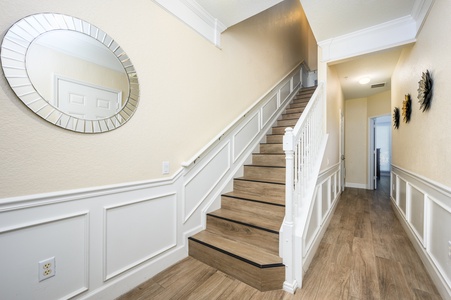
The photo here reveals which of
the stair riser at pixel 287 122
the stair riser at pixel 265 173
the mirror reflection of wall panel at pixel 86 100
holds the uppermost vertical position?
the stair riser at pixel 287 122

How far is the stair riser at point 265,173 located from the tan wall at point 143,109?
2.71 feet

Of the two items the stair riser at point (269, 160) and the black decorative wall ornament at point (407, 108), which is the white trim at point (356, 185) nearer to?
the black decorative wall ornament at point (407, 108)

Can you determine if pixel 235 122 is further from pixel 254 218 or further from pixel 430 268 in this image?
pixel 430 268

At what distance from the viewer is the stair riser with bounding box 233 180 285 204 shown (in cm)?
233

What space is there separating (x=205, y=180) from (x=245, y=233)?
2.39ft

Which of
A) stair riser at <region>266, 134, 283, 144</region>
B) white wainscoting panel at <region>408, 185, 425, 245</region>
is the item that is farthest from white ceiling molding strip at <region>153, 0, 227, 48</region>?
white wainscoting panel at <region>408, 185, 425, 245</region>

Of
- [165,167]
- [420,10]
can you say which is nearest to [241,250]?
[165,167]

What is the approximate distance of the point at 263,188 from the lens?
2498 mm

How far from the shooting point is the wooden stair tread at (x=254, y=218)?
6.42 feet

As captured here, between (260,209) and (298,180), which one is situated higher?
(298,180)

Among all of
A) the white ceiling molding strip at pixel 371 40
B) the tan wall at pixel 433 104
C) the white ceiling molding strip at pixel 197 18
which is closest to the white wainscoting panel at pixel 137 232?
the white ceiling molding strip at pixel 197 18

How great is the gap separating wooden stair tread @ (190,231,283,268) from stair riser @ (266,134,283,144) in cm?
192

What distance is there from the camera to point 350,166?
5922 mm

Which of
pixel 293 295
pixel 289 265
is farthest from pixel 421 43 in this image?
pixel 293 295
